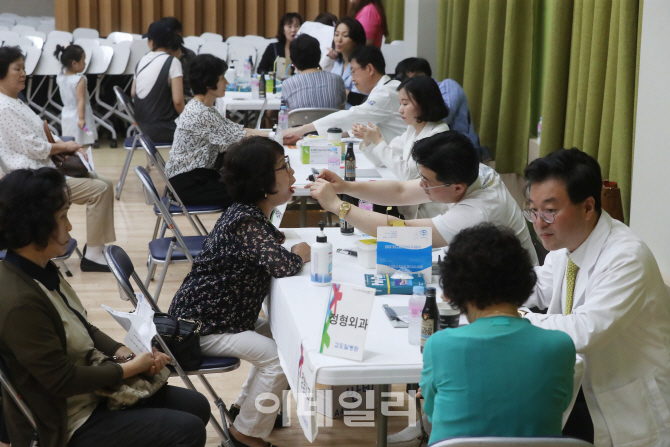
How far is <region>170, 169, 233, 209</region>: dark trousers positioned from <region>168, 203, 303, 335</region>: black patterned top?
188cm

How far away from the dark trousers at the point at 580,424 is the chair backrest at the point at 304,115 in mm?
3624

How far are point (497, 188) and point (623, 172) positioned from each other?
102cm

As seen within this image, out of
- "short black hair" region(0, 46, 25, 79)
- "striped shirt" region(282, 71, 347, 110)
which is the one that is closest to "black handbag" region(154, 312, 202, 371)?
"short black hair" region(0, 46, 25, 79)

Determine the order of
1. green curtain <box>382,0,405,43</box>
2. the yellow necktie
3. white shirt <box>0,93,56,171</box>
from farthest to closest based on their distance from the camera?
green curtain <box>382,0,405,43</box>, white shirt <box>0,93,56,171</box>, the yellow necktie

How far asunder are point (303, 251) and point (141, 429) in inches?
34.4

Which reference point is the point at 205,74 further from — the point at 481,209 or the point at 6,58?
the point at 481,209

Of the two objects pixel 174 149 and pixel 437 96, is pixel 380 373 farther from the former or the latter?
pixel 174 149

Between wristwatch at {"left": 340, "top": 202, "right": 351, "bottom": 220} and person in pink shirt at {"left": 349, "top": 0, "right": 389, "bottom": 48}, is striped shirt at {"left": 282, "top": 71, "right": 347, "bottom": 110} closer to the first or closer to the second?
person in pink shirt at {"left": 349, "top": 0, "right": 389, "bottom": 48}

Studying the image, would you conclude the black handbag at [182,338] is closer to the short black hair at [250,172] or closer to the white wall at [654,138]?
the short black hair at [250,172]

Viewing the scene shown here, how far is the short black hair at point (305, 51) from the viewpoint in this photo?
217 inches

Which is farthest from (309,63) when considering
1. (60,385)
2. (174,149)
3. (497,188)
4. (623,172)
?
(60,385)

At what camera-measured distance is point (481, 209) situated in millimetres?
2576

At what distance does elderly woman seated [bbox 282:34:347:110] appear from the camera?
5.57 metres

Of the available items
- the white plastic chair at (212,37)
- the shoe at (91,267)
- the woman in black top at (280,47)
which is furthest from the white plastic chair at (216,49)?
the shoe at (91,267)
